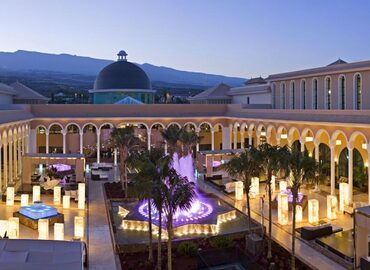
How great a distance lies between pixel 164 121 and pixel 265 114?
11.8m

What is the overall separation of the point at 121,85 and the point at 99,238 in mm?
39728

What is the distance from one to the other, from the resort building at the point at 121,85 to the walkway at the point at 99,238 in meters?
29.2

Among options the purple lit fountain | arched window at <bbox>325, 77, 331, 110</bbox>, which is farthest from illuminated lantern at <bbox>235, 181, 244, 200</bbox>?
arched window at <bbox>325, 77, 331, 110</bbox>

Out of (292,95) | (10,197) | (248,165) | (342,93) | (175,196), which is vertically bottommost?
(10,197)

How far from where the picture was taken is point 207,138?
53.3 m

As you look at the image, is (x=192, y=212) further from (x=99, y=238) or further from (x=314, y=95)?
(x=314, y=95)

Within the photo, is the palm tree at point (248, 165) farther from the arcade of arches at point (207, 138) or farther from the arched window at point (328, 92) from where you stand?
the arched window at point (328, 92)

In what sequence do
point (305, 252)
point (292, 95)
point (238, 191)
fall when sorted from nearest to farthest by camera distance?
point (305, 252)
point (238, 191)
point (292, 95)

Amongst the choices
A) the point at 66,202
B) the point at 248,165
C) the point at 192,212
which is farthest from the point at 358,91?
the point at 66,202

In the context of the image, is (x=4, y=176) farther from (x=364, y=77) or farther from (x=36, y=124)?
(x=364, y=77)

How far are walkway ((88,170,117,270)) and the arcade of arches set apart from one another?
8.33 metres

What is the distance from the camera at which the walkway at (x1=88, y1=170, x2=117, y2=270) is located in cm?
1848

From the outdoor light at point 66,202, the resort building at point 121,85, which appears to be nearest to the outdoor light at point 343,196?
the outdoor light at point 66,202

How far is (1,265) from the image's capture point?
984 centimetres
